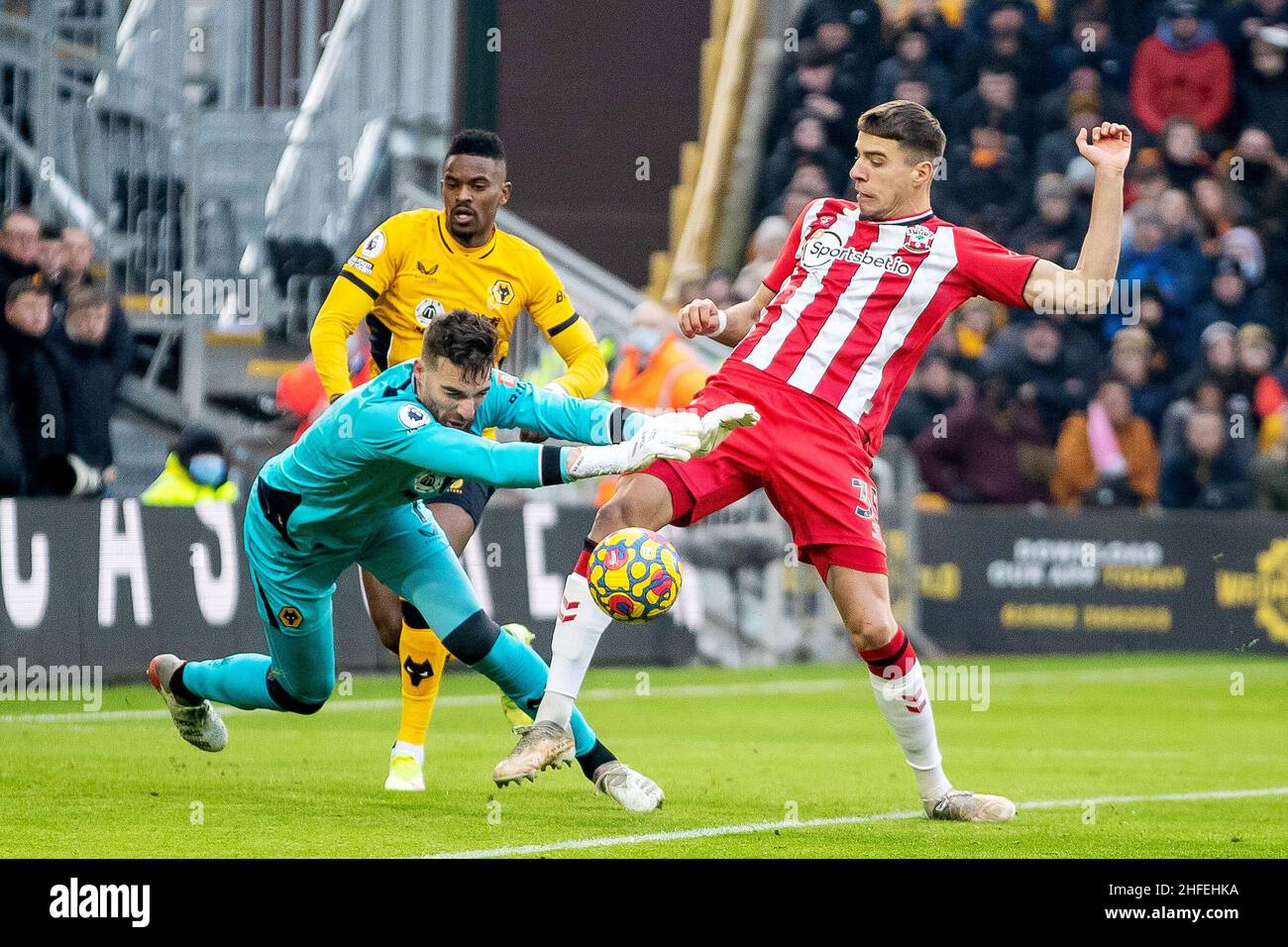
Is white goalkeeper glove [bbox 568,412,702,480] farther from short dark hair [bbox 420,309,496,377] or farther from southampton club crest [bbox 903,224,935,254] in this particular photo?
southampton club crest [bbox 903,224,935,254]

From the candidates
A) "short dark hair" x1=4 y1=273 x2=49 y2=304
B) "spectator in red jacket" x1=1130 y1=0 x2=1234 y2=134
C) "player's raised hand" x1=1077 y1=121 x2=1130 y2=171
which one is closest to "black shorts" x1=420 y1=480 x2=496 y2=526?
"player's raised hand" x1=1077 y1=121 x2=1130 y2=171

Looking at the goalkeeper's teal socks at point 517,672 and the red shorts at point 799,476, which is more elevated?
the red shorts at point 799,476

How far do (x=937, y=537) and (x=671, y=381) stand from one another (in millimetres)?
3317

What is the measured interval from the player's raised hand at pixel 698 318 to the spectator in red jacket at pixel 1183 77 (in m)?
12.7

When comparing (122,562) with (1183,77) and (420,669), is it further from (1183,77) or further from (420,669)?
(1183,77)

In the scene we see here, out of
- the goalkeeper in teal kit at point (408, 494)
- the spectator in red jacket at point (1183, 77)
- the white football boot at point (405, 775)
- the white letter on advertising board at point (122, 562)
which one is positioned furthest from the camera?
the spectator in red jacket at point (1183, 77)

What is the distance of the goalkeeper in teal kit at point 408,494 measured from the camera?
6.56 m

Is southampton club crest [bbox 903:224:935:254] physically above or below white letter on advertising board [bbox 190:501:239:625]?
above

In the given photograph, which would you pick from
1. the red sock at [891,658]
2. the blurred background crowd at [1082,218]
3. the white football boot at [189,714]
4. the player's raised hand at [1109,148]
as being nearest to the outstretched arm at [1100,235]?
the player's raised hand at [1109,148]

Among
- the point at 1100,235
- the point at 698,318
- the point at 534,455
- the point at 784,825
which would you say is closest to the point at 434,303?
the point at 698,318

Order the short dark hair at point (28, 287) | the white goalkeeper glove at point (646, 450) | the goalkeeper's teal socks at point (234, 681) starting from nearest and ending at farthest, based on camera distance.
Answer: the white goalkeeper glove at point (646, 450)
the goalkeeper's teal socks at point (234, 681)
the short dark hair at point (28, 287)

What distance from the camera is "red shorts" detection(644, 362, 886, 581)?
7.52 m

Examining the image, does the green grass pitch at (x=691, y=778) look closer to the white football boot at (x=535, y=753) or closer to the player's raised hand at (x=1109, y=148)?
the white football boot at (x=535, y=753)

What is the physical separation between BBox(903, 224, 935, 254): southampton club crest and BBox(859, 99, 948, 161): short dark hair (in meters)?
0.26
